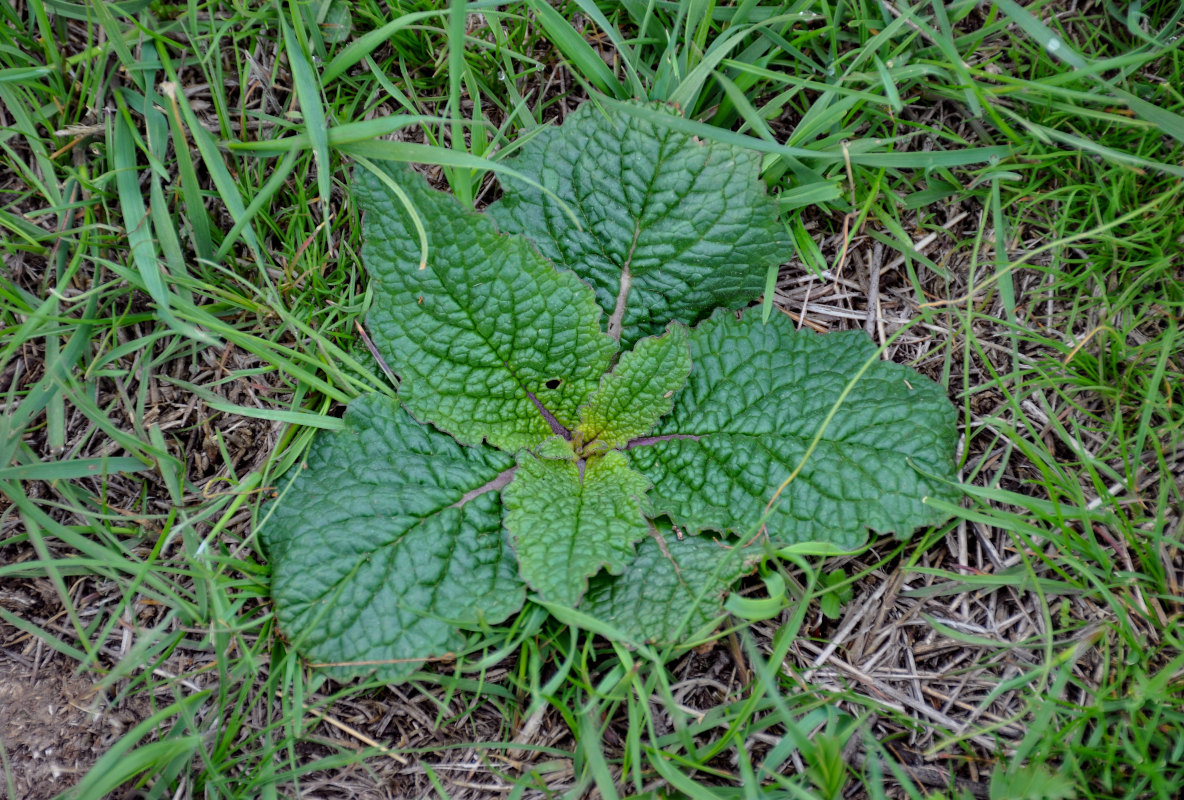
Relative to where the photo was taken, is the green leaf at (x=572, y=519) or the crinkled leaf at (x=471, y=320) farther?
the crinkled leaf at (x=471, y=320)

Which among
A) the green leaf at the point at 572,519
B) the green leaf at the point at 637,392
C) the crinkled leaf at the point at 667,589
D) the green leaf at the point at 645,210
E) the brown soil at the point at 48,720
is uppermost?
the green leaf at the point at 645,210

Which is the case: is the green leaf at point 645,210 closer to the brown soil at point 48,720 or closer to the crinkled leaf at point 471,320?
the crinkled leaf at point 471,320

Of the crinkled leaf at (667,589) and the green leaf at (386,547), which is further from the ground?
the green leaf at (386,547)

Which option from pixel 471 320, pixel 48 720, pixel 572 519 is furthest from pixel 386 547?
pixel 48 720

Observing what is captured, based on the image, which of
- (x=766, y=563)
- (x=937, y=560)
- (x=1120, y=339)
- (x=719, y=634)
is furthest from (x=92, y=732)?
(x=1120, y=339)

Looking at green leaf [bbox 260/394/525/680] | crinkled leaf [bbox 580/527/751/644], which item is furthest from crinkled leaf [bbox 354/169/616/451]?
crinkled leaf [bbox 580/527/751/644]

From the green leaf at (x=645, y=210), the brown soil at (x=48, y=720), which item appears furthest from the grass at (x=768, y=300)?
the green leaf at (x=645, y=210)

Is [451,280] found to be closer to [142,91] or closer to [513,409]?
→ [513,409]
